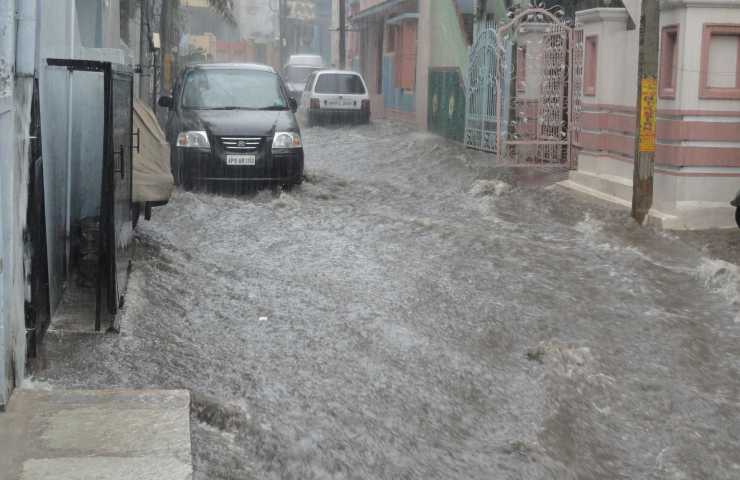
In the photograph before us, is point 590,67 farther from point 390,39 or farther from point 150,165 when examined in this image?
point 390,39

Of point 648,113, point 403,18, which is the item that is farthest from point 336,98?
point 648,113

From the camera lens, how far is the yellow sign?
1145 centimetres

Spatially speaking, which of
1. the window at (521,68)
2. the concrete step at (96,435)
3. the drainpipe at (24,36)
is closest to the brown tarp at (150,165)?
the drainpipe at (24,36)

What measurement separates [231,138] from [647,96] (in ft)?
16.9

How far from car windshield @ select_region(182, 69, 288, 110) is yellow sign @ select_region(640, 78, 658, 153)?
17.1 ft

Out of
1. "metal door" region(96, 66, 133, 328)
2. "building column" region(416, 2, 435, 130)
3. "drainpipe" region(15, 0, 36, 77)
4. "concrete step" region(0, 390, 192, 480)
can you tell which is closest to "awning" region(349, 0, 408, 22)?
"building column" region(416, 2, 435, 130)

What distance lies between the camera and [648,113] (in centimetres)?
1149

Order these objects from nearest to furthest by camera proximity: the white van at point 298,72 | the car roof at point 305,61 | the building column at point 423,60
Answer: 1. the building column at point 423,60
2. the white van at point 298,72
3. the car roof at point 305,61

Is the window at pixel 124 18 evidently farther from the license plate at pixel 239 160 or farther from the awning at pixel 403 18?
the awning at pixel 403 18

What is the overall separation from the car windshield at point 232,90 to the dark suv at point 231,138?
0.01 m

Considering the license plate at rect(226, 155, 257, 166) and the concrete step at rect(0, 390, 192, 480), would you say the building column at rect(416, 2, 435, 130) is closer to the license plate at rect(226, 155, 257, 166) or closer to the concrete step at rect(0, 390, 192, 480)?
the license plate at rect(226, 155, 257, 166)

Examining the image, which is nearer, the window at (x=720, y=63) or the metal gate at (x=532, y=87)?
the window at (x=720, y=63)

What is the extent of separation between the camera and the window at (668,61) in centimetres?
1162

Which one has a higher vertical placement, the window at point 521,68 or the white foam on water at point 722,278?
the window at point 521,68
